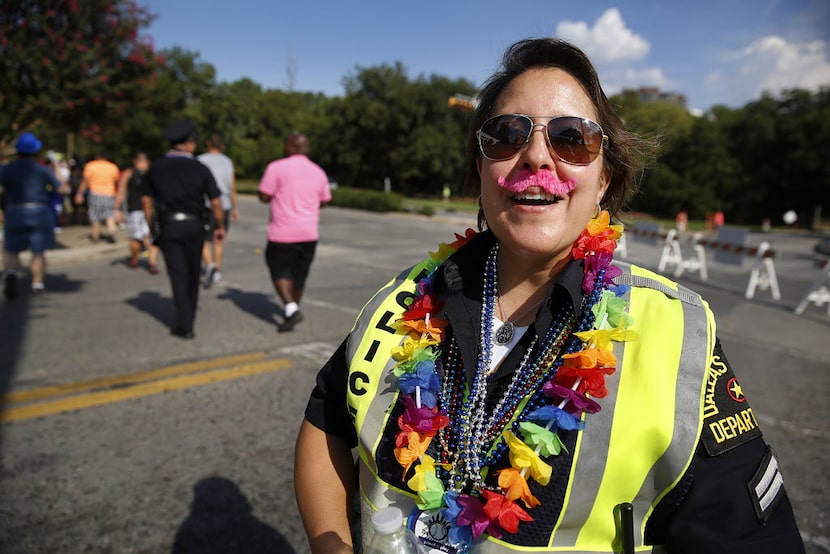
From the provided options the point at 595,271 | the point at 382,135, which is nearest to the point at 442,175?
the point at 382,135

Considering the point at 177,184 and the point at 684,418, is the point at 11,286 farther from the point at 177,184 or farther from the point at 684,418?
the point at 684,418

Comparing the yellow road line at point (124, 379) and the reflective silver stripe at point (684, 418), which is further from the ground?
the reflective silver stripe at point (684, 418)

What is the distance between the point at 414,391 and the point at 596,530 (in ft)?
1.78

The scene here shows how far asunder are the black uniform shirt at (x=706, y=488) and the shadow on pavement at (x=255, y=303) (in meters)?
5.59

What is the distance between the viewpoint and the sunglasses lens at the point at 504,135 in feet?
5.31

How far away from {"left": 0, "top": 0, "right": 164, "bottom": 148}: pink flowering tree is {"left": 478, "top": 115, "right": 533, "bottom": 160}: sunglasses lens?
11.9 metres

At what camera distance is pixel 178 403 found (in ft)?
14.6

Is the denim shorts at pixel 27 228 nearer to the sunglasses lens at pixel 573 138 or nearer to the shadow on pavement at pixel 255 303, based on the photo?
the shadow on pavement at pixel 255 303

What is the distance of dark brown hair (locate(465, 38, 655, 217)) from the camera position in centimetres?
168

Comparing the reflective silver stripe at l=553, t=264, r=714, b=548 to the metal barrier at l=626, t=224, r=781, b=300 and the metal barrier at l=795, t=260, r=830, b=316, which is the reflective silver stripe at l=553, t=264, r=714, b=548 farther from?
the metal barrier at l=795, t=260, r=830, b=316

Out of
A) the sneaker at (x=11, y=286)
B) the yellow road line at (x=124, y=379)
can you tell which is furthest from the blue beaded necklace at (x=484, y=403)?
the sneaker at (x=11, y=286)

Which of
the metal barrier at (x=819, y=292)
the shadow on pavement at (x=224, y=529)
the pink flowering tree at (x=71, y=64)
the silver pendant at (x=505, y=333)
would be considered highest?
the pink flowering tree at (x=71, y=64)

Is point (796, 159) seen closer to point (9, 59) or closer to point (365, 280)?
point (365, 280)

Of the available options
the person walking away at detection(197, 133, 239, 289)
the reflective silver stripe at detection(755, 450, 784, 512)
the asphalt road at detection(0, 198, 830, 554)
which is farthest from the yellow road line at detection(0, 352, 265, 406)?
the reflective silver stripe at detection(755, 450, 784, 512)
